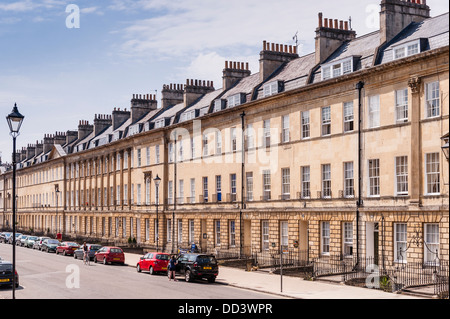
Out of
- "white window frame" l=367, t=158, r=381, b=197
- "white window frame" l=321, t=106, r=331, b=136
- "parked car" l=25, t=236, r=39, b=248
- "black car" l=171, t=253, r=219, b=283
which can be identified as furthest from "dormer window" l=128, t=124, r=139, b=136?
"white window frame" l=367, t=158, r=381, b=197

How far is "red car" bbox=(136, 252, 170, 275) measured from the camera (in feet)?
134

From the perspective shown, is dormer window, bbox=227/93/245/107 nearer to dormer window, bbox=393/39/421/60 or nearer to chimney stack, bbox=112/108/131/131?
dormer window, bbox=393/39/421/60

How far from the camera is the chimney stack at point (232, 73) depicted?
5930 centimetres

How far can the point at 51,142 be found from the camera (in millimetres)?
112812

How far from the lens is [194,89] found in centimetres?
6544

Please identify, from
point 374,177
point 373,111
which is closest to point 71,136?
point 373,111

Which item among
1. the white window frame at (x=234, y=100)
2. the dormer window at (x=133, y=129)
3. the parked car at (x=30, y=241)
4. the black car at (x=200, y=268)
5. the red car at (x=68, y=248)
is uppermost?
the white window frame at (x=234, y=100)

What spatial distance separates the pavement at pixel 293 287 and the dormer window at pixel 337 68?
42.8 ft

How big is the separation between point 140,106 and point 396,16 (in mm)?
44210

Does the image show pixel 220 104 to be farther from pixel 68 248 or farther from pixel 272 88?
pixel 68 248

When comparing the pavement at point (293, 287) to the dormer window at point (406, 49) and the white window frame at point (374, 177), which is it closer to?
the white window frame at point (374, 177)

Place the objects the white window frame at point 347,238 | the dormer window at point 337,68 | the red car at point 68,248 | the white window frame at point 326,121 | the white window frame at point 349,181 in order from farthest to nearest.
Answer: the red car at point 68,248, the white window frame at point 326,121, the dormer window at point 337,68, the white window frame at point 349,181, the white window frame at point 347,238

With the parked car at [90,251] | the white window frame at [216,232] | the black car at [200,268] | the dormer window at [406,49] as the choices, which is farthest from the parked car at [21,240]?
the dormer window at [406,49]

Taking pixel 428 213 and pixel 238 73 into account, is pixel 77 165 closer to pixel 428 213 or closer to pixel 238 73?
pixel 238 73
